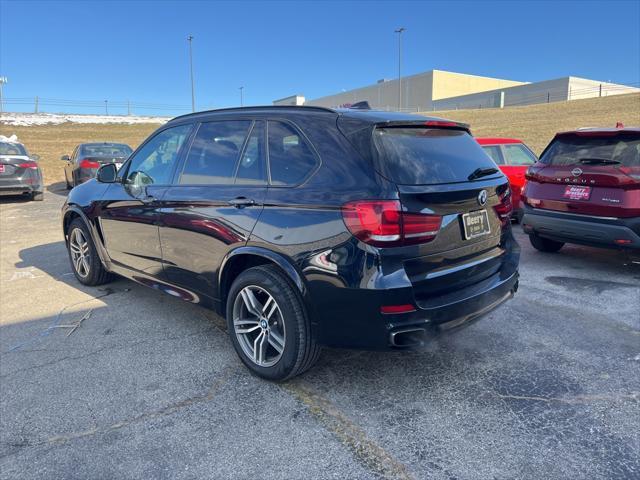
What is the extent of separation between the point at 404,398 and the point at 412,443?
45 centimetres

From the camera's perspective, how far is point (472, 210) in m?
2.91

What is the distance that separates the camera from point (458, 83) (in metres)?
79.9

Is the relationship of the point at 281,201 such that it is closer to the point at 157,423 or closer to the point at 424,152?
the point at 424,152

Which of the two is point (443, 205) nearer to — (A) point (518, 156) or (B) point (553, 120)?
(A) point (518, 156)

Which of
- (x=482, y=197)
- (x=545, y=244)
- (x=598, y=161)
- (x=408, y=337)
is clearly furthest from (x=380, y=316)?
(x=545, y=244)

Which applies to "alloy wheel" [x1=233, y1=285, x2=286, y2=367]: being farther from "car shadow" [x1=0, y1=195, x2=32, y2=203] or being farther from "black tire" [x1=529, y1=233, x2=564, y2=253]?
Answer: "car shadow" [x1=0, y1=195, x2=32, y2=203]

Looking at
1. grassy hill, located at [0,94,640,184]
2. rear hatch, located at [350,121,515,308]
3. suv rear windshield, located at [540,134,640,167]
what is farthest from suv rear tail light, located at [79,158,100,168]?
rear hatch, located at [350,121,515,308]

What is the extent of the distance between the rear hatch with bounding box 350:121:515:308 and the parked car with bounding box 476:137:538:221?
5.31 meters

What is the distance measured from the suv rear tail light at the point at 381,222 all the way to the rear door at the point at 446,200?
0.06m

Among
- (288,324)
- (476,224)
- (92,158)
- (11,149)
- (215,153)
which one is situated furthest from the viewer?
(92,158)

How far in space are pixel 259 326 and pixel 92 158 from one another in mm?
11725

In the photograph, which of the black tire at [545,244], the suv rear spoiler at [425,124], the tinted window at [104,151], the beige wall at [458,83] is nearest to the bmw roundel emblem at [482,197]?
the suv rear spoiler at [425,124]

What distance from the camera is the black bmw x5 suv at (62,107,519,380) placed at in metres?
2.55

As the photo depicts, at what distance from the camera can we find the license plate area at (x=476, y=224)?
113 inches
